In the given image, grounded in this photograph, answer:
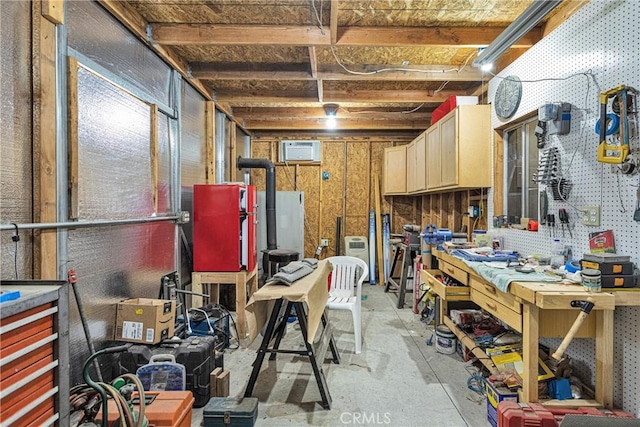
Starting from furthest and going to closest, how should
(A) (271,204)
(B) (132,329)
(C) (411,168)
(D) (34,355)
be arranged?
(C) (411,168) → (A) (271,204) → (B) (132,329) → (D) (34,355)

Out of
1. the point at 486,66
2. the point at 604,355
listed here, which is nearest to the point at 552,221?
the point at 604,355

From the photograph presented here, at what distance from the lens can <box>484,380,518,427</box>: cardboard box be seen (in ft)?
6.55

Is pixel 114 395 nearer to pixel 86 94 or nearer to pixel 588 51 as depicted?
pixel 86 94

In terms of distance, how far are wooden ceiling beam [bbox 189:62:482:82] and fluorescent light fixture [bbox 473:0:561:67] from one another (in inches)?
44.6

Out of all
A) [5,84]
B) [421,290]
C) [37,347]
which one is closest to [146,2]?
[5,84]

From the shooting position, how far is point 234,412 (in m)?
2.04

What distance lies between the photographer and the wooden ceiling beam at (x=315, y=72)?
3637 millimetres

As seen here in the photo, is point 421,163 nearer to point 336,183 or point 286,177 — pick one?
point 336,183

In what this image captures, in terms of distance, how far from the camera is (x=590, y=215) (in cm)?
210

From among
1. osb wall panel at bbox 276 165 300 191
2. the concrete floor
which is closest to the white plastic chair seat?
the concrete floor

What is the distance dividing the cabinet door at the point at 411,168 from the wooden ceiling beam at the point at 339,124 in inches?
22.0

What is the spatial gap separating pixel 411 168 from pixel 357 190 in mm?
1332

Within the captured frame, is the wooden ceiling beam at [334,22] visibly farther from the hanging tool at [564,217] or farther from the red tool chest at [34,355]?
the red tool chest at [34,355]

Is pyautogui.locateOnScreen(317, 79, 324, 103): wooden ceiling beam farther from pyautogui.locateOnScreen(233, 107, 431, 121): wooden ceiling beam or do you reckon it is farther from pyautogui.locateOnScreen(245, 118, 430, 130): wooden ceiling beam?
pyautogui.locateOnScreen(245, 118, 430, 130): wooden ceiling beam
